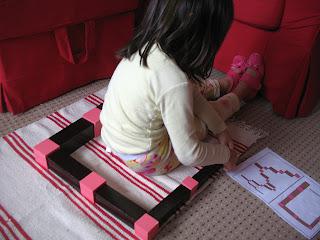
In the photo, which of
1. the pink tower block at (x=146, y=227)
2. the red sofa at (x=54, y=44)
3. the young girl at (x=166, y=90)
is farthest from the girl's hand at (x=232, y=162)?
the red sofa at (x=54, y=44)

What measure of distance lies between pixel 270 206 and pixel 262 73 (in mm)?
545

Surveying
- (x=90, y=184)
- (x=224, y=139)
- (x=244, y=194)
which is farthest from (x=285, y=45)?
(x=90, y=184)

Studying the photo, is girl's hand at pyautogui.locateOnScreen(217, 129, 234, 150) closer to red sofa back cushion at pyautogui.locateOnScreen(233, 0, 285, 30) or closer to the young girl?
the young girl

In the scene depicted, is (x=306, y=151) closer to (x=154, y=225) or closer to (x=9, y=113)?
(x=154, y=225)


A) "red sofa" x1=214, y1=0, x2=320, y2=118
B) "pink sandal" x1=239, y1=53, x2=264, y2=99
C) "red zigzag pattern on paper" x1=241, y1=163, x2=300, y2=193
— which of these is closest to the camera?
"red zigzag pattern on paper" x1=241, y1=163, x2=300, y2=193

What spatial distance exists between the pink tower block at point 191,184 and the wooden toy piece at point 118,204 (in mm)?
151

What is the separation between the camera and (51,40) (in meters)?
1.21

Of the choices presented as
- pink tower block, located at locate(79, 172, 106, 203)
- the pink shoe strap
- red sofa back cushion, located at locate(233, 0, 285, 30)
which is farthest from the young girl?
red sofa back cushion, located at locate(233, 0, 285, 30)

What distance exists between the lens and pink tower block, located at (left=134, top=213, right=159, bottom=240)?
88cm

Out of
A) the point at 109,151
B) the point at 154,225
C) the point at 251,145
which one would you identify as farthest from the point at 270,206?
the point at 109,151

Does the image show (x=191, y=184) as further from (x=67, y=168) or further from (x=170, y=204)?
(x=67, y=168)

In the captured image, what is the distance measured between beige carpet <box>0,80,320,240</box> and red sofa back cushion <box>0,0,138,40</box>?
12.3 inches

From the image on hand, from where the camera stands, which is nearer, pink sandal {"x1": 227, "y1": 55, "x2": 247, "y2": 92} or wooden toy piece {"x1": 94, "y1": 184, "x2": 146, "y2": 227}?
wooden toy piece {"x1": 94, "y1": 184, "x2": 146, "y2": 227}

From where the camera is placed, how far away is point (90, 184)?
37.9 inches
